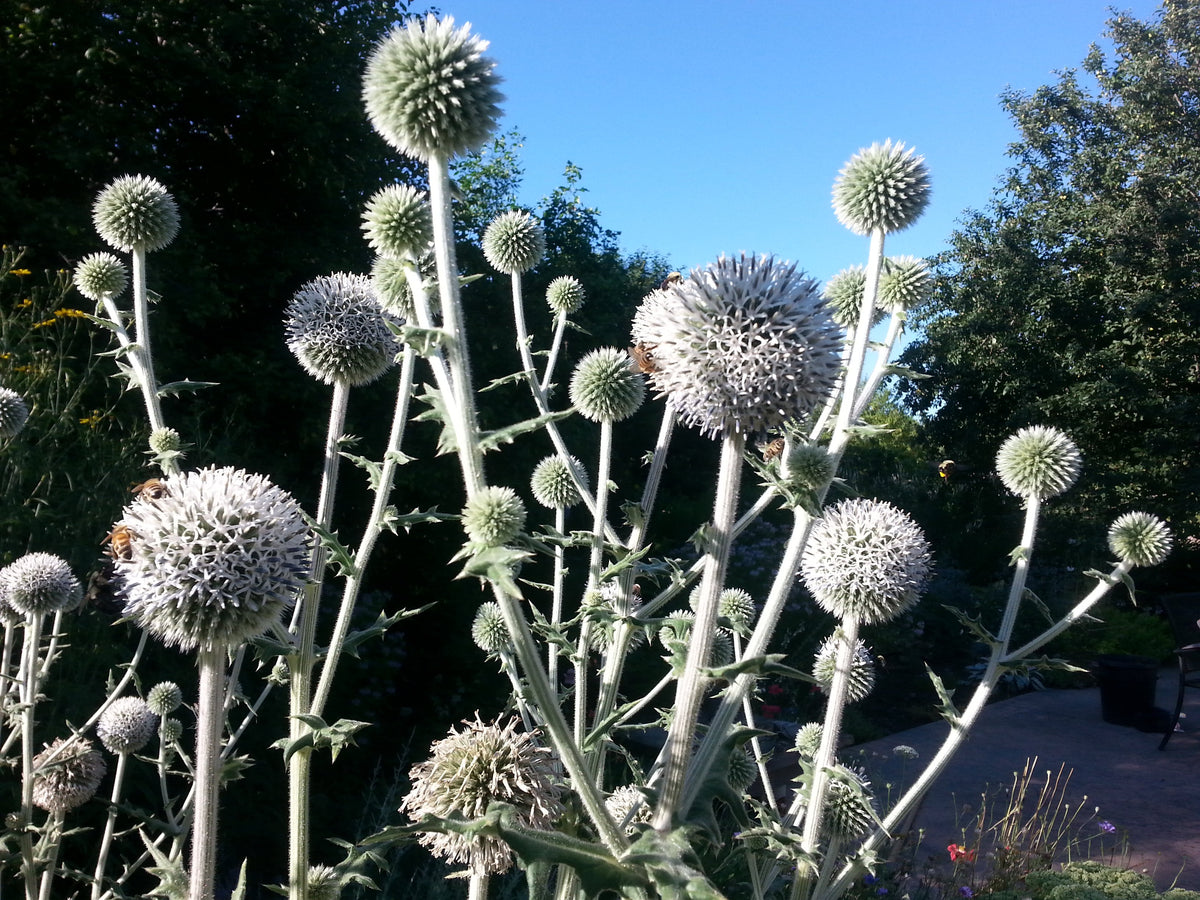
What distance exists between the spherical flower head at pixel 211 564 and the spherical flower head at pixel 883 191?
2394mm

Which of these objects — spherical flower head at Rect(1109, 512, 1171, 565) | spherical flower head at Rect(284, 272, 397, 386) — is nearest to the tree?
spherical flower head at Rect(1109, 512, 1171, 565)

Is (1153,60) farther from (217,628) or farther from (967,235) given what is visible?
(217,628)

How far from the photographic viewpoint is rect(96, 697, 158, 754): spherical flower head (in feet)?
10.9

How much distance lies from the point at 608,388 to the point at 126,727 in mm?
2451

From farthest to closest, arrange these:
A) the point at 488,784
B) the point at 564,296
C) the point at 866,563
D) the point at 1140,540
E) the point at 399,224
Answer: the point at 564,296, the point at 1140,540, the point at 866,563, the point at 399,224, the point at 488,784

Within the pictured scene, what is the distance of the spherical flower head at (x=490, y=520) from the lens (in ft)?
5.43

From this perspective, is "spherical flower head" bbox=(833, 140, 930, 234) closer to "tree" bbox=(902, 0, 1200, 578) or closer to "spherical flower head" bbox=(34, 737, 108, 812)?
"spherical flower head" bbox=(34, 737, 108, 812)

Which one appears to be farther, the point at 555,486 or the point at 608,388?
the point at 555,486

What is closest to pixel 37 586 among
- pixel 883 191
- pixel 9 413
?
pixel 9 413

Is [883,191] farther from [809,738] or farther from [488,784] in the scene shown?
[488,784]

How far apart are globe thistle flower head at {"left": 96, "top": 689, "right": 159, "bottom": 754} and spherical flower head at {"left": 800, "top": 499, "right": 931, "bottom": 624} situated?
2.71 m

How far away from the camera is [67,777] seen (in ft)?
10.9

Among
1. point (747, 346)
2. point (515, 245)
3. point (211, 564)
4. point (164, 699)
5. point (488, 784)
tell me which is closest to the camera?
point (747, 346)

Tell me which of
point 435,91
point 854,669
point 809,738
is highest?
point 435,91
